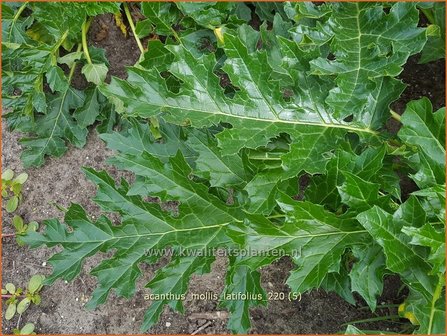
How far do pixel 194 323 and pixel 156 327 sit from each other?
0.46 feet

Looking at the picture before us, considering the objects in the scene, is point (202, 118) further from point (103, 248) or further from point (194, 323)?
point (194, 323)

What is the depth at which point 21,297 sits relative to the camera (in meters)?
2.24

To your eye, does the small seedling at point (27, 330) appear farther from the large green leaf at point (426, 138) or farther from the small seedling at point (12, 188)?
the large green leaf at point (426, 138)

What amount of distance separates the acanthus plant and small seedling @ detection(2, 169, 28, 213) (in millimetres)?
598

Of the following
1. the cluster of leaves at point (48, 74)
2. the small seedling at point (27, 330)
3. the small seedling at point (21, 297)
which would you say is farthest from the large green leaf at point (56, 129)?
the small seedling at point (27, 330)

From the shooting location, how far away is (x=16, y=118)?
223cm

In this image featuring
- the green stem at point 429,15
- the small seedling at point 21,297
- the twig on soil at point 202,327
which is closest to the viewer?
the green stem at point 429,15

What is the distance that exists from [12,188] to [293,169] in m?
1.25

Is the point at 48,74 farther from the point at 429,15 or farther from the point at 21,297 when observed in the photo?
the point at 429,15

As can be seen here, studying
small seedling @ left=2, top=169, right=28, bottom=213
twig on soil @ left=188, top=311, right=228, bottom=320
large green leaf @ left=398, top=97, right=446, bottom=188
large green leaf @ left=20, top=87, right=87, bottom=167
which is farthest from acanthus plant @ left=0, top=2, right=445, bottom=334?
small seedling @ left=2, top=169, right=28, bottom=213

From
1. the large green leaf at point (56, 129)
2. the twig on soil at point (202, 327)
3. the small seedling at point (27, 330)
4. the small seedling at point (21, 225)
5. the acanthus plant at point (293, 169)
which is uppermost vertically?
the acanthus plant at point (293, 169)

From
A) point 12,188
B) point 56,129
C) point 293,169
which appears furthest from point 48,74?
point 293,169

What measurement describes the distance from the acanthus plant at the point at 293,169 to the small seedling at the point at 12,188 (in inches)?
23.5

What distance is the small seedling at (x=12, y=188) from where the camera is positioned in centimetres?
230
